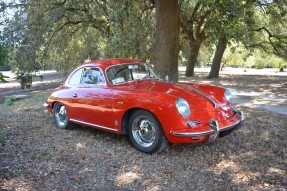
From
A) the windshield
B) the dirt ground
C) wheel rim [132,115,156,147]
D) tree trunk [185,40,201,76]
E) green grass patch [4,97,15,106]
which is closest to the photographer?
→ the dirt ground

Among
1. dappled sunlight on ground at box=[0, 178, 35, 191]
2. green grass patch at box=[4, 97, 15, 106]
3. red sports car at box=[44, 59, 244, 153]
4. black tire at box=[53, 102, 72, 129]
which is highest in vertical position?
red sports car at box=[44, 59, 244, 153]

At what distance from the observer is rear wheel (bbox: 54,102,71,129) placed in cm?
679

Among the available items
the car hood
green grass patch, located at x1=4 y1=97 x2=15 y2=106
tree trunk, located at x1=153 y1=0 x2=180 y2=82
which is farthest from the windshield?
green grass patch, located at x1=4 y1=97 x2=15 y2=106

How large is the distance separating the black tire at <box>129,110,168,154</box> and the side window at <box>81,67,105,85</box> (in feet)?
3.81

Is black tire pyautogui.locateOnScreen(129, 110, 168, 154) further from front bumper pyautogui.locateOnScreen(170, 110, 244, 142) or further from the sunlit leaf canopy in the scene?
the sunlit leaf canopy

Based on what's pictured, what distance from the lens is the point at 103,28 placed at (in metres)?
16.9

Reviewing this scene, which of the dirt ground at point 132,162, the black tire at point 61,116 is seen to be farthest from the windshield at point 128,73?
the black tire at point 61,116

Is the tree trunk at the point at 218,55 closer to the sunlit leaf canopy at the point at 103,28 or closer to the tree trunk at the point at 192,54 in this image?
the sunlit leaf canopy at the point at 103,28

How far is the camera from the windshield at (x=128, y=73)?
5874 mm

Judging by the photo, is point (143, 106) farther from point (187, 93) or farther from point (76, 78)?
point (76, 78)

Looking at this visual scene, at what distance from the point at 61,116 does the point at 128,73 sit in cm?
204

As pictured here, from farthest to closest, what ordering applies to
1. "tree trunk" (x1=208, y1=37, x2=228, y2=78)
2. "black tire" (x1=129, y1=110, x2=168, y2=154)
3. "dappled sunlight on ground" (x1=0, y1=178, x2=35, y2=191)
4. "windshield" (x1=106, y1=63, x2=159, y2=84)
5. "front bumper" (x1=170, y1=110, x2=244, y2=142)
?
"tree trunk" (x1=208, y1=37, x2=228, y2=78)
"windshield" (x1=106, y1=63, x2=159, y2=84)
"black tire" (x1=129, y1=110, x2=168, y2=154)
"front bumper" (x1=170, y1=110, x2=244, y2=142)
"dappled sunlight on ground" (x1=0, y1=178, x2=35, y2=191)

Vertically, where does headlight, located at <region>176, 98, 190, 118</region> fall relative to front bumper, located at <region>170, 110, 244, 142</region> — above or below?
above

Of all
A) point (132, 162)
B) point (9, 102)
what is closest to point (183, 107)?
point (132, 162)
